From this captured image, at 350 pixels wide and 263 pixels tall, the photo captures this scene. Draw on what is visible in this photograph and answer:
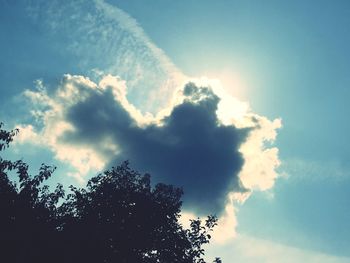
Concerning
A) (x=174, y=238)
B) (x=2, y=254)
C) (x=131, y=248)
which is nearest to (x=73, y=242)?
(x=131, y=248)

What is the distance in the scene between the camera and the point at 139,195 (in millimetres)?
40781

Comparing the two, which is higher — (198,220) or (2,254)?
(198,220)

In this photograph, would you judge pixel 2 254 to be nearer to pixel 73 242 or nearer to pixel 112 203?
pixel 73 242

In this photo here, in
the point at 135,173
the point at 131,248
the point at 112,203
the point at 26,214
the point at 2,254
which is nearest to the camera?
the point at 2,254

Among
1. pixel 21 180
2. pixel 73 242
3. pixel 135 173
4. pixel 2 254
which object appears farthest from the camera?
pixel 135 173

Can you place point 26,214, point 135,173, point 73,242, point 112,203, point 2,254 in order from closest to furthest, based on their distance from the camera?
point 2,254, point 26,214, point 73,242, point 112,203, point 135,173

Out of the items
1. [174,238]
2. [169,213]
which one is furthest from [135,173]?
[174,238]

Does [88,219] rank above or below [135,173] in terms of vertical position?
below

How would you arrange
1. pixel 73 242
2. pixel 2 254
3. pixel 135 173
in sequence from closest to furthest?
pixel 2 254, pixel 73 242, pixel 135 173

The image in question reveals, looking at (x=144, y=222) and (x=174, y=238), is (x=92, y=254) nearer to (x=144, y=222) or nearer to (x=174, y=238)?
(x=144, y=222)

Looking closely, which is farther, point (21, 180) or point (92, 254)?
point (92, 254)

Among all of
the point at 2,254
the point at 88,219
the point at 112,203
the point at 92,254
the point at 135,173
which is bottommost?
the point at 2,254

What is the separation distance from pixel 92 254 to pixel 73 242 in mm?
2218

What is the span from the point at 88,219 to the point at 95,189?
15.8 feet
